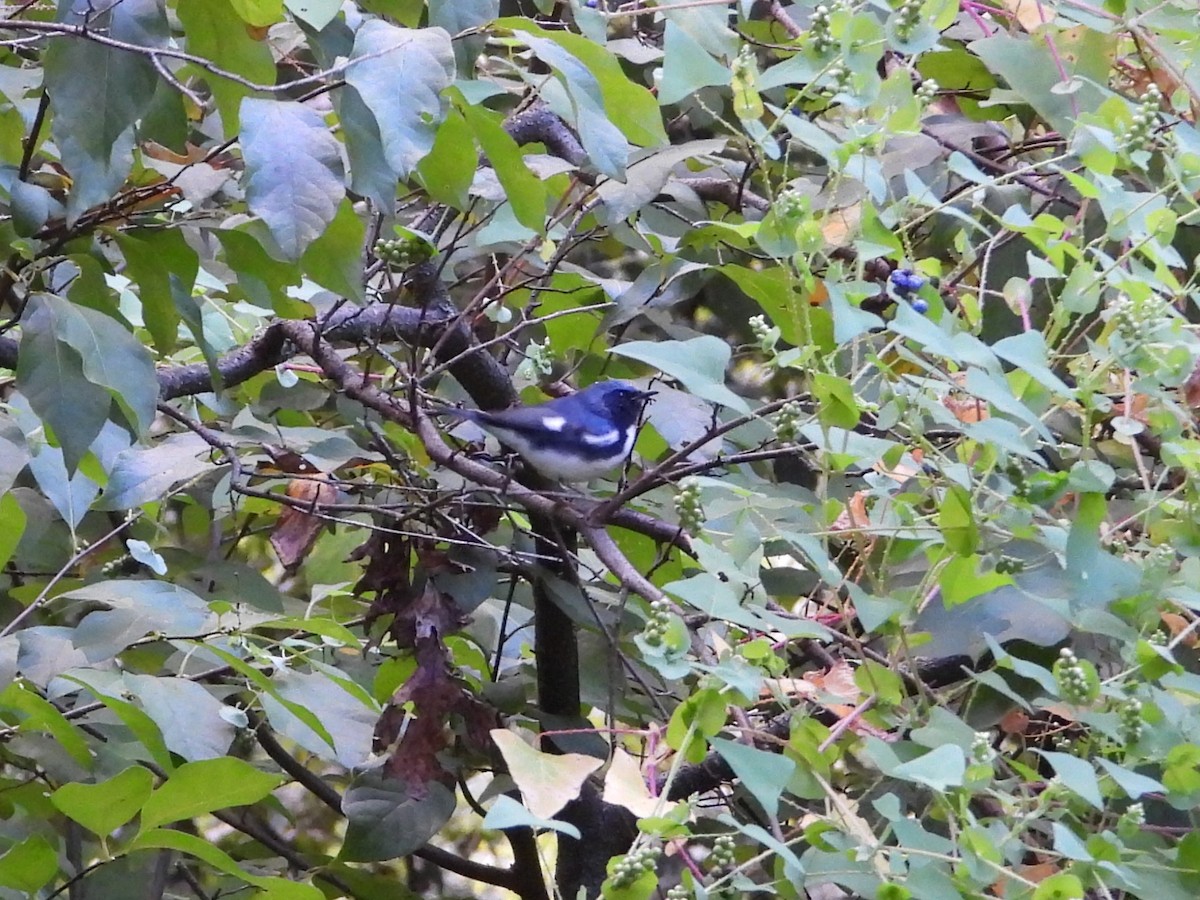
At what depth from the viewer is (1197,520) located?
4.84ft

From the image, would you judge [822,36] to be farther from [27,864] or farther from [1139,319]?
[27,864]

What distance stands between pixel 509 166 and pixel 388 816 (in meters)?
1.13

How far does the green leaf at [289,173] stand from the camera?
1.20 m

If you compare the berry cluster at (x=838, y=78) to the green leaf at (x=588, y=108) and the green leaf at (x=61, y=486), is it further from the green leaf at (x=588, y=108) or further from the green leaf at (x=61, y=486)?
the green leaf at (x=61, y=486)

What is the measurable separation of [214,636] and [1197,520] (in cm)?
126

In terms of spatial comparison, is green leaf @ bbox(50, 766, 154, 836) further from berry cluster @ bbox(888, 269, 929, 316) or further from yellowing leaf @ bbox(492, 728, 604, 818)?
berry cluster @ bbox(888, 269, 929, 316)

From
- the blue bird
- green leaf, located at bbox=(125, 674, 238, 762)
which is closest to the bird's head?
the blue bird

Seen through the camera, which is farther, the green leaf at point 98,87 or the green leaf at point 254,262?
the green leaf at point 254,262

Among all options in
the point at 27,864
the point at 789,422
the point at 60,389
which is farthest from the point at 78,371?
the point at 789,422

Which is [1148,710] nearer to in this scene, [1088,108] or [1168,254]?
[1168,254]

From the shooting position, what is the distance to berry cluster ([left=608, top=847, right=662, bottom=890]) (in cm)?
118

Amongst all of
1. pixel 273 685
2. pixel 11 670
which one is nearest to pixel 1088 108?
pixel 273 685

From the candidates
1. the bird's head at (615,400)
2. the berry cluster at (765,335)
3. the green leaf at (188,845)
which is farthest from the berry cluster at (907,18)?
the bird's head at (615,400)

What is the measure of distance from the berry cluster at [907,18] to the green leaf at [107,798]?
1199 mm
